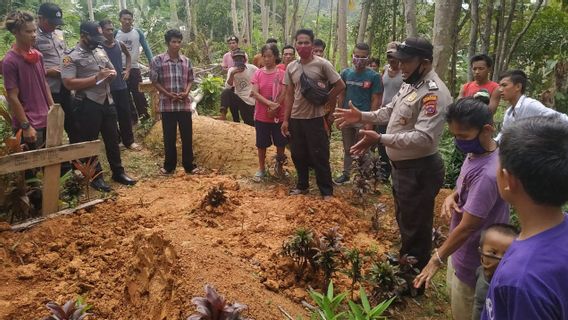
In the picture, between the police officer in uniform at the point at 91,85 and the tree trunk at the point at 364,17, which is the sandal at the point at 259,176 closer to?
the police officer in uniform at the point at 91,85

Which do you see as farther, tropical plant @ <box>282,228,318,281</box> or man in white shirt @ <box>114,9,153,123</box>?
man in white shirt @ <box>114,9,153,123</box>

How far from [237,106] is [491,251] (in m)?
6.40

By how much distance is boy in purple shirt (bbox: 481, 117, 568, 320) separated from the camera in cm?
107

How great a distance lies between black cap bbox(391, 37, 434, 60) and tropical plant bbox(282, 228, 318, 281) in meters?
1.57

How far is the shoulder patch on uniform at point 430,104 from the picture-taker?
275 cm

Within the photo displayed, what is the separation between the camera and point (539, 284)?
107 cm

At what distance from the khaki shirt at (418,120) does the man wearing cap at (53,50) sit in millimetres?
4052

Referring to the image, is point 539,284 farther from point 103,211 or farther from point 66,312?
point 103,211

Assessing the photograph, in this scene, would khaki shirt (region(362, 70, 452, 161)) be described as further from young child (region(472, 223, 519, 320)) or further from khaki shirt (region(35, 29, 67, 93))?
khaki shirt (region(35, 29, 67, 93))

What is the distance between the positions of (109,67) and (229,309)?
384 centimetres

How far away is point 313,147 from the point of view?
4.80 meters

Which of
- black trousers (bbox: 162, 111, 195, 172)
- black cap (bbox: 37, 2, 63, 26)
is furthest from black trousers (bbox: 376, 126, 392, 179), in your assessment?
black cap (bbox: 37, 2, 63, 26)

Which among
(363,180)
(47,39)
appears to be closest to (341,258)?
(363,180)

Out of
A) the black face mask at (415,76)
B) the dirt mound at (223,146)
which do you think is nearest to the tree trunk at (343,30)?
the dirt mound at (223,146)
